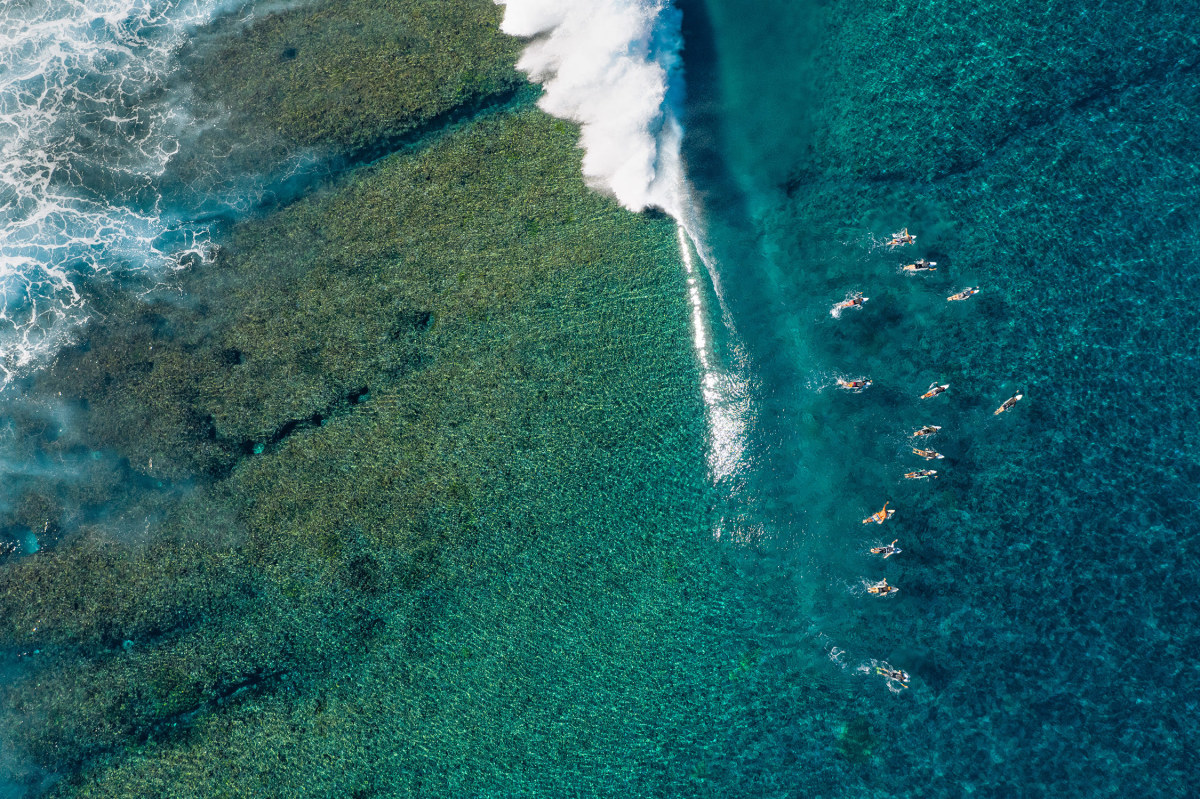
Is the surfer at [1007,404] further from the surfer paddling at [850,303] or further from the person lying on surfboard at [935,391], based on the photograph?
the surfer paddling at [850,303]

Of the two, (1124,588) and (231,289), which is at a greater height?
(231,289)

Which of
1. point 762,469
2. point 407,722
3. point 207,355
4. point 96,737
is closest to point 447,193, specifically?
point 207,355

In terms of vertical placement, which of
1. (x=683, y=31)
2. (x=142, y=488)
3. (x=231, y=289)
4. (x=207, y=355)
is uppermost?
(x=683, y=31)

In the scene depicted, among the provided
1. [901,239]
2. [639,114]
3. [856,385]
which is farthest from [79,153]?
[901,239]

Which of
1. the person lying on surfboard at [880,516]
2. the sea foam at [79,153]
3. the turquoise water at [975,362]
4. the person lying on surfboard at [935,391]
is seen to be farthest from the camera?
the sea foam at [79,153]

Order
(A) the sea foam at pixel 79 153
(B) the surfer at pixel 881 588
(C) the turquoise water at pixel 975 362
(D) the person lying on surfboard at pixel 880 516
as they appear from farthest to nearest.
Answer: (A) the sea foam at pixel 79 153 < (D) the person lying on surfboard at pixel 880 516 < (B) the surfer at pixel 881 588 < (C) the turquoise water at pixel 975 362

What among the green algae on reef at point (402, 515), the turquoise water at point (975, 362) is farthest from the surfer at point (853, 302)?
the green algae on reef at point (402, 515)

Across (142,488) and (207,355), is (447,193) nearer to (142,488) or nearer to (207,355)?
(207,355)
